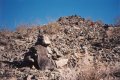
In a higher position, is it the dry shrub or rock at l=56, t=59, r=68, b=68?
the dry shrub

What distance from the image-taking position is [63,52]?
8.49m

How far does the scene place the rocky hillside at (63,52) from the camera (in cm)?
691

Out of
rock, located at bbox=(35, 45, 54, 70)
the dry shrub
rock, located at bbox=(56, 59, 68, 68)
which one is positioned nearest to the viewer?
rock, located at bbox=(35, 45, 54, 70)

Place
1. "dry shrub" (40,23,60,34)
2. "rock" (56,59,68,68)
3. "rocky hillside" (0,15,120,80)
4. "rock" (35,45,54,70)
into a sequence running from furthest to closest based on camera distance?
"dry shrub" (40,23,60,34)
"rock" (56,59,68,68)
"rock" (35,45,54,70)
"rocky hillside" (0,15,120,80)

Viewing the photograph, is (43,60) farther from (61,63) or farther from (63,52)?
(63,52)

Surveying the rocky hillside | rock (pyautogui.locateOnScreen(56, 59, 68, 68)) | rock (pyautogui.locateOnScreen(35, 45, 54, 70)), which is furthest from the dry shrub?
rock (pyautogui.locateOnScreen(35, 45, 54, 70))

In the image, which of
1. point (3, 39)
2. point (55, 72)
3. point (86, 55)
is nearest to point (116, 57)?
point (86, 55)

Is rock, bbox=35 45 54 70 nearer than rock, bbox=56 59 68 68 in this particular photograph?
Yes

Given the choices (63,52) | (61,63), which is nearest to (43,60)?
(61,63)

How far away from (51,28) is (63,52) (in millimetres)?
1995

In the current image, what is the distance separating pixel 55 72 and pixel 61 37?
2.97 meters

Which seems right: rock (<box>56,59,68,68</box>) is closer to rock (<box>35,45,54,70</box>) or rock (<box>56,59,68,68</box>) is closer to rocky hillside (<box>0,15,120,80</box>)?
rocky hillside (<box>0,15,120,80</box>)

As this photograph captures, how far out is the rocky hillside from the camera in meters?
6.91

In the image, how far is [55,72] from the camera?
701cm
